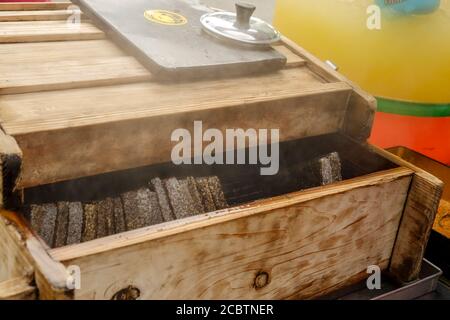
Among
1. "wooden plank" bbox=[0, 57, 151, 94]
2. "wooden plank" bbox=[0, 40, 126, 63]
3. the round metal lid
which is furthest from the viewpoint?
the round metal lid

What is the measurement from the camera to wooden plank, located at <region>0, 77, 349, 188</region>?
4.96ft

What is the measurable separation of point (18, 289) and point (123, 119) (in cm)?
57

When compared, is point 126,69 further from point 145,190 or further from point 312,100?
point 312,100

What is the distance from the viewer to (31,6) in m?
2.45

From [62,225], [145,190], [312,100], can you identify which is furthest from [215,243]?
[312,100]

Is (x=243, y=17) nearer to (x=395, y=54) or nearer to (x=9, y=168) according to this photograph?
(x=395, y=54)

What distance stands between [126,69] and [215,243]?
29.8 inches

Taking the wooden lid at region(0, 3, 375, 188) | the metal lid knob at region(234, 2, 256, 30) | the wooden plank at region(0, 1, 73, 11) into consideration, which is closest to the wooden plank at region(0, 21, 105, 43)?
the wooden lid at region(0, 3, 375, 188)

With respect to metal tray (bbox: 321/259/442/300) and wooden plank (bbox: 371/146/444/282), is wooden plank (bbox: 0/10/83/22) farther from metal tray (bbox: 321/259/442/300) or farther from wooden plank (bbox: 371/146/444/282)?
metal tray (bbox: 321/259/442/300)

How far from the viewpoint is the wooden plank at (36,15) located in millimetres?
2258

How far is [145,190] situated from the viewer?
181 cm

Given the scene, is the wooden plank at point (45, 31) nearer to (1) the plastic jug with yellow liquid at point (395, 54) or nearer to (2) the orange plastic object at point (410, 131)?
(1) the plastic jug with yellow liquid at point (395, 54)

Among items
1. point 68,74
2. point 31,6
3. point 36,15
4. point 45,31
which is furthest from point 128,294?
point 31,6

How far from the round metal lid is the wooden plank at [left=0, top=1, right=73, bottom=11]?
0.67 meters
